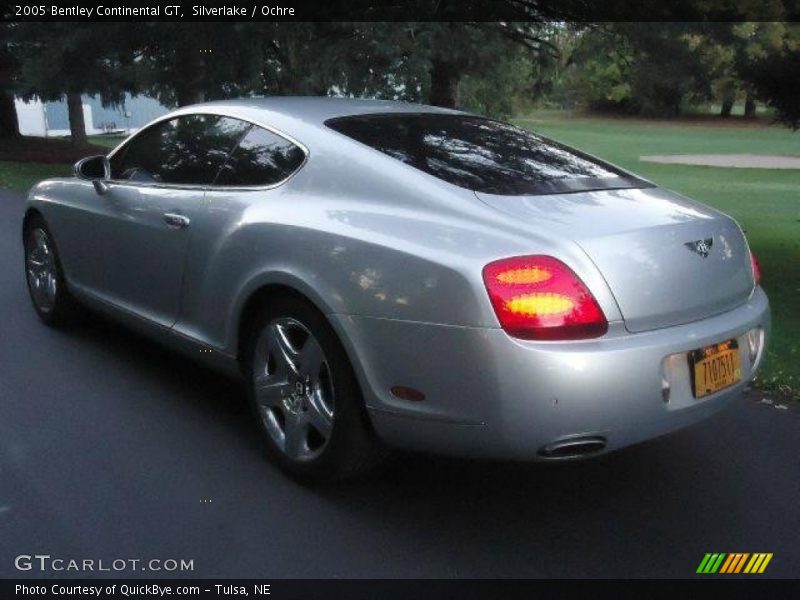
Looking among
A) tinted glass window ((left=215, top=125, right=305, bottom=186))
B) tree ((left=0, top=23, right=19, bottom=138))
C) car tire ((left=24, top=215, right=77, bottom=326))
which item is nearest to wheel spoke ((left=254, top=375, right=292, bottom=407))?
tinted glass window ((left=215, top=125, right=305, bottom=186))

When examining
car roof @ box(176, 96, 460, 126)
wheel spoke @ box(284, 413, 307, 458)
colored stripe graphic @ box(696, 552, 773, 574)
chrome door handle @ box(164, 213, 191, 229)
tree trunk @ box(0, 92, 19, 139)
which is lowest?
tree trunk @ box(0, 92, 19, 139)

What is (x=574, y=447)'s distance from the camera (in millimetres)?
2850

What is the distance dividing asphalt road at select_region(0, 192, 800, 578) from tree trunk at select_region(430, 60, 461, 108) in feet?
37.9

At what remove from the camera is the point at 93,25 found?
1733 cm

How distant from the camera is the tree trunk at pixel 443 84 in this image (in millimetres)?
15078

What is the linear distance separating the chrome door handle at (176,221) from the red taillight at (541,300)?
1.70 metres

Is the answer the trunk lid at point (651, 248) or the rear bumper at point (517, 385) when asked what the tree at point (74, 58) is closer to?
the trunk lid at point (651, 248)

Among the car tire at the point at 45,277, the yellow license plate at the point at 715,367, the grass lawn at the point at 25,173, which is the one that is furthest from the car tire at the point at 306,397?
the grass lawn at the point at 25,173

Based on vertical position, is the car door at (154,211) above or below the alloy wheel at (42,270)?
above

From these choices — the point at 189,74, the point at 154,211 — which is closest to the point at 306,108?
the point at 154,211

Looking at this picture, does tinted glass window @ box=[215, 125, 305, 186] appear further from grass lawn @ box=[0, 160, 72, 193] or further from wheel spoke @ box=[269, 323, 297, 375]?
grass lawn @ box=[0, 160, 72, 193]

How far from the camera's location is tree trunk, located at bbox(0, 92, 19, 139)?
29.6 m

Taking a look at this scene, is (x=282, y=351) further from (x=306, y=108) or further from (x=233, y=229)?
(x=306, y=108)

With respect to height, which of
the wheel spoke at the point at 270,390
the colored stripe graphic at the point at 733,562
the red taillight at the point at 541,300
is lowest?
the colored stripe graphic at the point at 733,562
